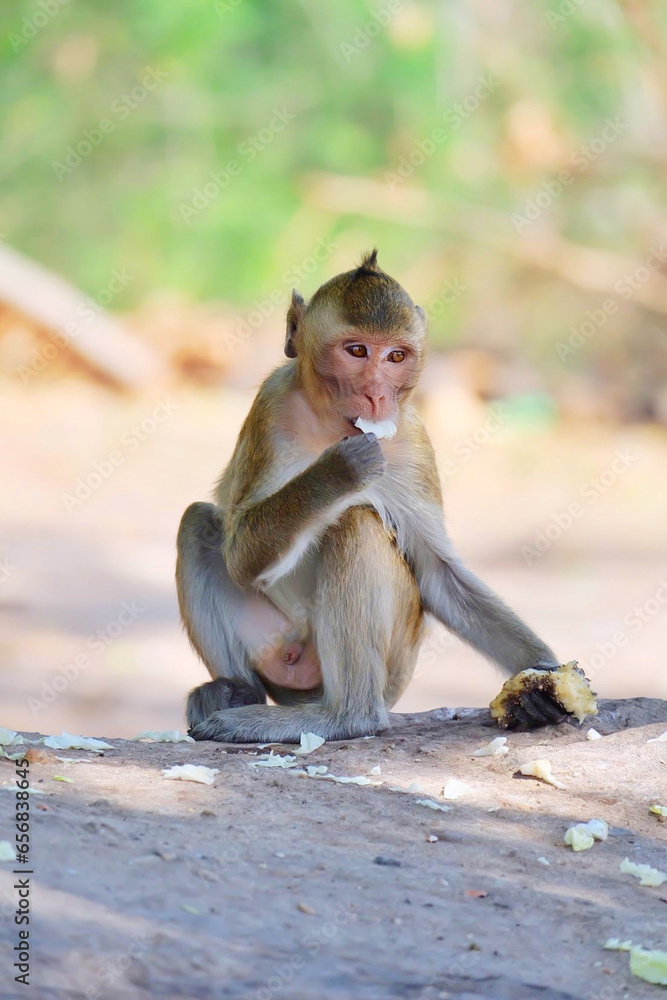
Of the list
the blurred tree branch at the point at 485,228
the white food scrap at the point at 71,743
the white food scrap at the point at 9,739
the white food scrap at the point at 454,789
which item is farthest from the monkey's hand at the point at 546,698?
the blurred tree branch at the point at 485,228

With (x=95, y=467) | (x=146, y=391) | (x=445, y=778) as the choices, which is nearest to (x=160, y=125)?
(x=146, y=391)

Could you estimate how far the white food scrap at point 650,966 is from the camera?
3.31 meters

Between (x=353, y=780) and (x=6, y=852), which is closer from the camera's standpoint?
(x=6, y=852)

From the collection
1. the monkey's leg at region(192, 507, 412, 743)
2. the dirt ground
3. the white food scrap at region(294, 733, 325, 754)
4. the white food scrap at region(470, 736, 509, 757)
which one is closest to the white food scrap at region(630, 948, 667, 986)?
the dirt ground

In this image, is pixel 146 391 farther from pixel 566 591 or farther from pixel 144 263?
pixel 566 591

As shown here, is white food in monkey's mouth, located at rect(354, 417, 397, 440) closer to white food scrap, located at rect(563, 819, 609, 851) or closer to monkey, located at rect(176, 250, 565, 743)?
monkey, located at rect(176, 250, 565, 743)

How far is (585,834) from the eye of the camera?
4.41 metres

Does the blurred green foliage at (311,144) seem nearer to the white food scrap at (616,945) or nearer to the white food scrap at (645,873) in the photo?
the white food scrap at (645,873)

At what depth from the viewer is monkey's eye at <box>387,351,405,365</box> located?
5492 millimetres

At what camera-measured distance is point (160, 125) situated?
20.0 meters

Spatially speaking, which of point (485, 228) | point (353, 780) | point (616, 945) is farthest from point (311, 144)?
point (616, 945)

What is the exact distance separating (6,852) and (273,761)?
1894 mm

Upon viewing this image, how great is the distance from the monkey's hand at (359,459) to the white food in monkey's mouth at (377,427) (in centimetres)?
20

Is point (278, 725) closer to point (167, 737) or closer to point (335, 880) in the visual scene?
point (167, 737)
